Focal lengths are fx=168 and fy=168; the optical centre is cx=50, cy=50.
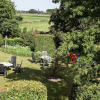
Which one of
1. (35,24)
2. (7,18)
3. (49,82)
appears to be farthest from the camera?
(35,24)

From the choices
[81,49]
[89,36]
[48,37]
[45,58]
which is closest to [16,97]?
[81,49]

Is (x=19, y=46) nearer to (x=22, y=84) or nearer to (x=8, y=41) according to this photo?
(x=8, y=41)

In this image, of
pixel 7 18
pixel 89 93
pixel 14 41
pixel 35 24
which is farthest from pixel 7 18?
pixel 35 24

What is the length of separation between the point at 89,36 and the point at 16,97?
3830 millimetres

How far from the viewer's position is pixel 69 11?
862cm

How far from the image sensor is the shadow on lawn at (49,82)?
11.0 m

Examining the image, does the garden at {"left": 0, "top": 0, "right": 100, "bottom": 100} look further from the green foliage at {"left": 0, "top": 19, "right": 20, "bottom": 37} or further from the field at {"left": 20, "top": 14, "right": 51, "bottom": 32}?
the field at {"left": 20, "top": 14, "right": 51, "bottom": 32}

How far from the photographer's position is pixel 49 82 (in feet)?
43.2

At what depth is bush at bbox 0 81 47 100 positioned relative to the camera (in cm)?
696

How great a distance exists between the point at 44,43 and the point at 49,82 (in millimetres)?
10452

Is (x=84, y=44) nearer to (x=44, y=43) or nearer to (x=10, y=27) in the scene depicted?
(x=44, y=43)

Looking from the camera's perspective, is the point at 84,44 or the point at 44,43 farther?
the point at 44,43

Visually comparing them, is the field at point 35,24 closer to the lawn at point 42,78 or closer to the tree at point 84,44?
the lawn at point 42,78

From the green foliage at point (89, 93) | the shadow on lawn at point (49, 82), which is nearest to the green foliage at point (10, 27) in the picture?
the shadow on lawn at point (49, 82)
